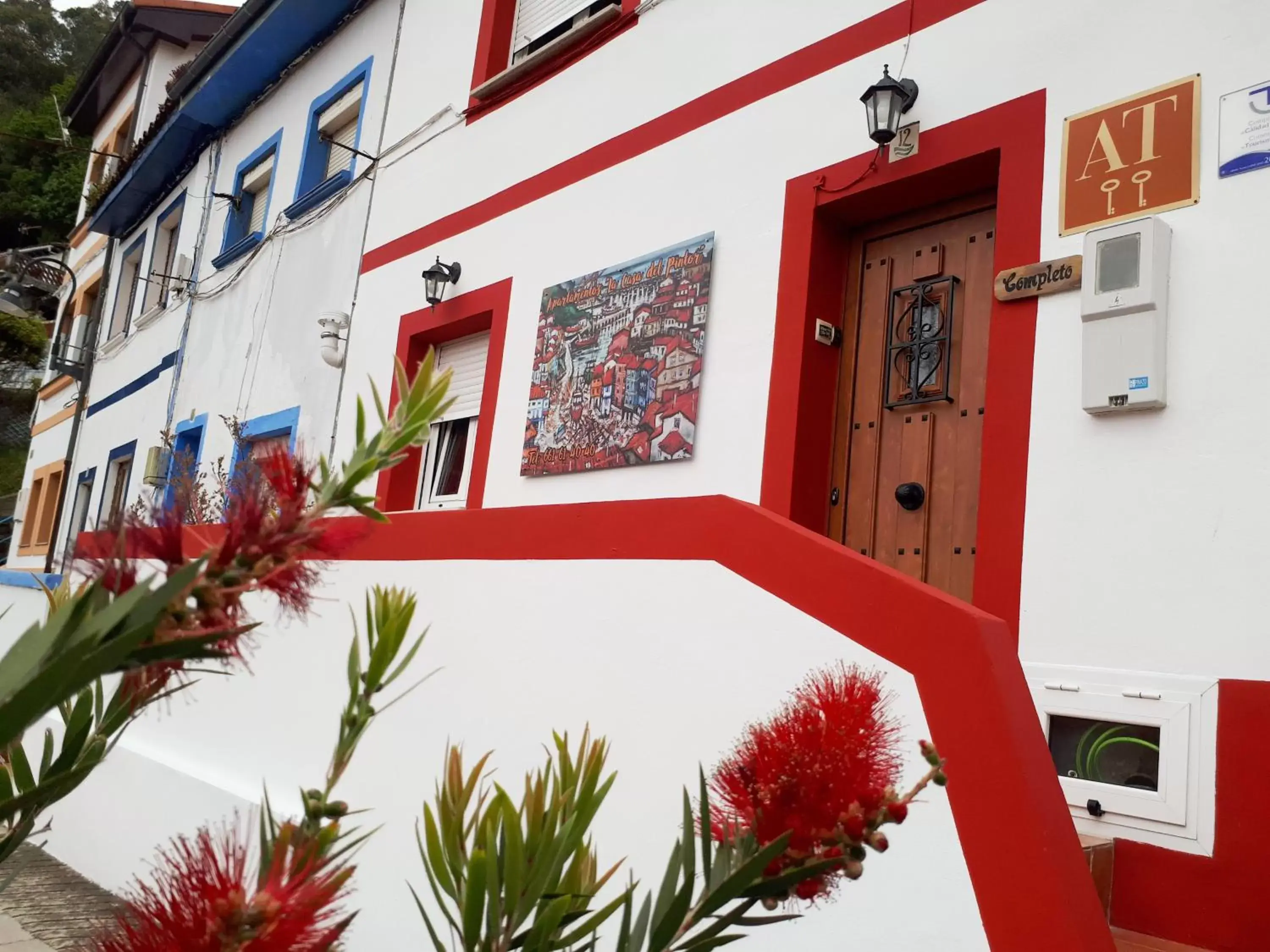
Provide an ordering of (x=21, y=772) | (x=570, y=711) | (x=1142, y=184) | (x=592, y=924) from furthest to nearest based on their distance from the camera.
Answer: (x=1142, y=184), (x=570, y=711), (x=21, y=772), (x=592, y=924)

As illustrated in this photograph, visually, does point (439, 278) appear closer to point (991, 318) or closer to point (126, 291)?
point (991, 318)

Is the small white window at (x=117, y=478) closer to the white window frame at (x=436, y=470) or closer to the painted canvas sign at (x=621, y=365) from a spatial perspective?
the white window frame at (x=436, y=470)

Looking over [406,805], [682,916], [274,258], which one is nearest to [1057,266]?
[406,805]

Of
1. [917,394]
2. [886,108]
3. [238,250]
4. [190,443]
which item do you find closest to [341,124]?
[238,250]

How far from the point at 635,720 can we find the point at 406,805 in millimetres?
1232

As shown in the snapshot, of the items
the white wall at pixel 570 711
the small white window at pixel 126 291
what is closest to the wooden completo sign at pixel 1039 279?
the white wall at pixel 570 711

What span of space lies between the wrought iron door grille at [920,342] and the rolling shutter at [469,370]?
9.42 ft

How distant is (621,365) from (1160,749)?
309cm

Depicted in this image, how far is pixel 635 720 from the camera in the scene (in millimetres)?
2809

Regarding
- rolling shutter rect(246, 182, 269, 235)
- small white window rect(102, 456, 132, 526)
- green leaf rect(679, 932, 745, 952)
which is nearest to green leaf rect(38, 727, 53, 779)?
green leaf rect(679, 932, 745, 952)

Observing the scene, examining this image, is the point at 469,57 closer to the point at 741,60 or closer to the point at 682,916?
the point at 741,60

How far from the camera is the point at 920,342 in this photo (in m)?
4.32

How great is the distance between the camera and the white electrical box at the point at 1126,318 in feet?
10.7

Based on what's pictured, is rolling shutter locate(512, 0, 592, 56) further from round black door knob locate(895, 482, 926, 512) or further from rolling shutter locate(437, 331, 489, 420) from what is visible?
round black door knob locate(895, 482, 926, 512)
